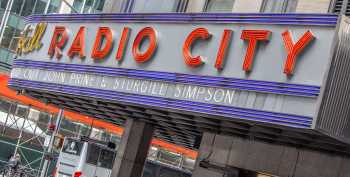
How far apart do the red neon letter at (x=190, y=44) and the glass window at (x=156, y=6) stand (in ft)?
26.6

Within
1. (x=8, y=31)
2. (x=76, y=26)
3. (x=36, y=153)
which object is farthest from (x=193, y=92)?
(x=8, y=31)

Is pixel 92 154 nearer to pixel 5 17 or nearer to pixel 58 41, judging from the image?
pixel 58 41

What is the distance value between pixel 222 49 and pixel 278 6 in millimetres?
5265

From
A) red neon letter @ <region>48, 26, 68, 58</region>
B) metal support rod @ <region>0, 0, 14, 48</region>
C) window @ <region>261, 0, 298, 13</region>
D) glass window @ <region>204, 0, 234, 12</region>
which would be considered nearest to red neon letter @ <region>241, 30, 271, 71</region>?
window @ <region>261, 0, 298, 13</region>

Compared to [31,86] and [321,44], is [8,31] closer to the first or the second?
[31,86]

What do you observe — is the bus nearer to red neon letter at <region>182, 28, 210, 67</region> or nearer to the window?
the window

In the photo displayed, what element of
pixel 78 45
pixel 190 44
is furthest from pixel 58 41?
pixel 190 44

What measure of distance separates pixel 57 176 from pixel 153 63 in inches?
728

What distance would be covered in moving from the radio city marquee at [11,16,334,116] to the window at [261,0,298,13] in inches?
156

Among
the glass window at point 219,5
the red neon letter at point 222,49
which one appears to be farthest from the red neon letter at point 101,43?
the red neon letter at point 222,49

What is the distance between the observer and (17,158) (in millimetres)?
43438

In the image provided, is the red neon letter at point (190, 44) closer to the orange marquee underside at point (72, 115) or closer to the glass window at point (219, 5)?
the glass window at point (219, 5)

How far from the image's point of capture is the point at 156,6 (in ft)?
92.0

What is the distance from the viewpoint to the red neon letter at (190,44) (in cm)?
1827
